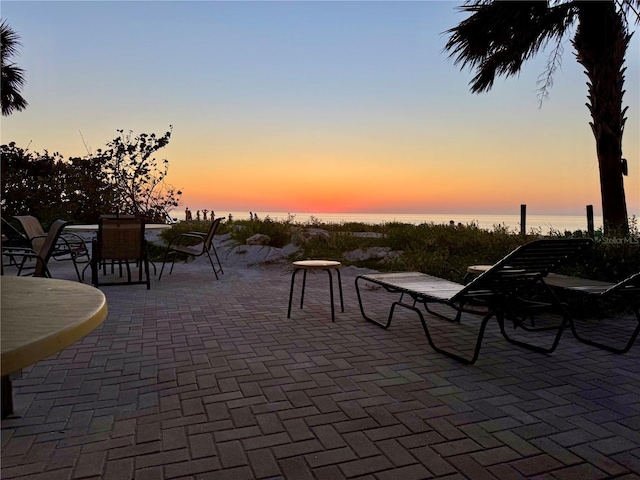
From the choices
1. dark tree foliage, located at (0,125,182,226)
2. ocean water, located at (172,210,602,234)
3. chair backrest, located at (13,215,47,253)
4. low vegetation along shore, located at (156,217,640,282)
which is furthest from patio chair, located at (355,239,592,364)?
dark tree foliage, located at (0,125,182,226)

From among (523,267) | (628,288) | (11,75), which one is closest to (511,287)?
(523,267)

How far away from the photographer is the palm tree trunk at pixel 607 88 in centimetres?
636

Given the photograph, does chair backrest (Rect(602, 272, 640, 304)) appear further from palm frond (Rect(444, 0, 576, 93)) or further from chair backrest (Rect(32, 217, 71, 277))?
palm frond (Rect(444, 0, 576, 93))

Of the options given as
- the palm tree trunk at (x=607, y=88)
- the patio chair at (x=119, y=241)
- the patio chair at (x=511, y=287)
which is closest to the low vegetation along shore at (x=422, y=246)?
the palm tree trunk at (x=607, y=88)

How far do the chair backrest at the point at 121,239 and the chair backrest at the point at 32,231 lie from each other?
62 cm

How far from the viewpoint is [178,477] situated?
1.67m

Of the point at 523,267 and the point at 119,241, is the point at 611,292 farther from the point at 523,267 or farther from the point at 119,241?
the point at 119,241

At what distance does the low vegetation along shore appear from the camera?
195 inches

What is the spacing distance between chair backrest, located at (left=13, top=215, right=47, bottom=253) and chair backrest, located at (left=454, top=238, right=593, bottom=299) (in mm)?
4378

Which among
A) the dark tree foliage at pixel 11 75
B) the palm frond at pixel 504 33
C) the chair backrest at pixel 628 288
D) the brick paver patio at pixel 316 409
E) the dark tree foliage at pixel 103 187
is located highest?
the dark tree foliage at pixel 11 75

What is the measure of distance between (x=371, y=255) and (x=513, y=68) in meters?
3.77

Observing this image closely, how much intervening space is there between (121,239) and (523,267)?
4510 millimetres

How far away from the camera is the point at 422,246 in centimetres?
786

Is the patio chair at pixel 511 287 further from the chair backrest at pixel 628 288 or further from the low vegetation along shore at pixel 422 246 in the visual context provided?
the low vegetation along shore at pixel 422 246
